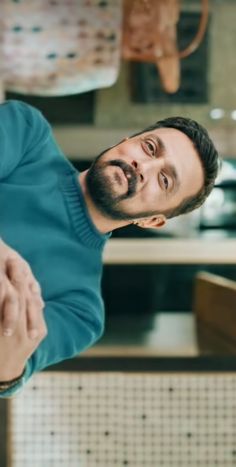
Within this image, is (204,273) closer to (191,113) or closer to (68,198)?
(191,113)

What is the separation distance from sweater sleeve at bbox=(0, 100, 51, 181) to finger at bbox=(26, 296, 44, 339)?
258mm

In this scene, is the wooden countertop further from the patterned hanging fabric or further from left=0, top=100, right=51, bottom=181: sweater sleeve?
left=0, top=100, right=51, bottom=181: sweater sleeve

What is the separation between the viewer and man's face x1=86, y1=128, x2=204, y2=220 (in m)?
1.10

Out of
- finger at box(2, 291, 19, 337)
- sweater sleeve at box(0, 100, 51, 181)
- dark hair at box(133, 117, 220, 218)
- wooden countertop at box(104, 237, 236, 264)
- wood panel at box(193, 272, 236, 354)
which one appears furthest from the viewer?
wooden countertop at box(104, 237, 236, 264)

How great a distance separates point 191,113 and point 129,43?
0.30 metres

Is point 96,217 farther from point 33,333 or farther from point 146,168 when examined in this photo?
point 33,333

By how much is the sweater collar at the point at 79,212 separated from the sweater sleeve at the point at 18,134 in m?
0.08

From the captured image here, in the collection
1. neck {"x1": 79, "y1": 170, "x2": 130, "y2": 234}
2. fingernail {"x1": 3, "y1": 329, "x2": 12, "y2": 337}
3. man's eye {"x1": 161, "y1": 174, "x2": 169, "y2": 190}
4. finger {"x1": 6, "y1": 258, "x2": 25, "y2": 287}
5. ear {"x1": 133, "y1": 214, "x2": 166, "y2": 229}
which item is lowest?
ear {"x1": 133, "y1": 214, "x2": 166, "y2": 229}

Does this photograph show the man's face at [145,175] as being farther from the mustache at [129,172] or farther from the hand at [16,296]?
the hand at [16,296]

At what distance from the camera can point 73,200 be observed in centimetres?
112

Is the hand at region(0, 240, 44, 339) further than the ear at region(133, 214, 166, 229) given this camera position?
No

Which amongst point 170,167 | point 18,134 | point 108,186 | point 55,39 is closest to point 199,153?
point 170,167

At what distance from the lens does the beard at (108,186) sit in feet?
3.59

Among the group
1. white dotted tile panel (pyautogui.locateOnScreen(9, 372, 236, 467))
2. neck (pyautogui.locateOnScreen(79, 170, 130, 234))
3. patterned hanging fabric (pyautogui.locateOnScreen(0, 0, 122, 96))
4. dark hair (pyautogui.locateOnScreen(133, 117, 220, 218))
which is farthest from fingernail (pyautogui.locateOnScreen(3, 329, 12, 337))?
patterned hanging fabric (pyautogui.locateOnScreen(0, 0, 122, 96))
